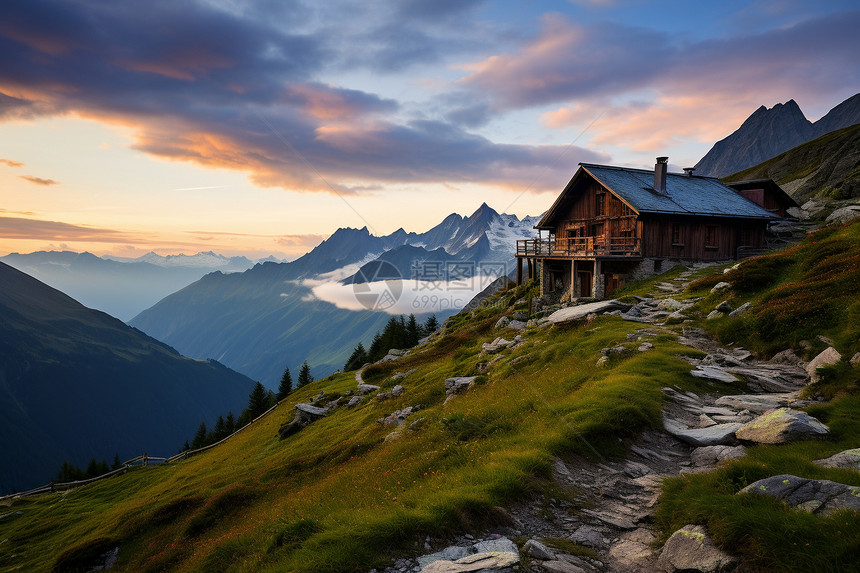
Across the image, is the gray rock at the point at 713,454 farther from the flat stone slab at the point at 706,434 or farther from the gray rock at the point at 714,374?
the gray rock at the point at 714,374

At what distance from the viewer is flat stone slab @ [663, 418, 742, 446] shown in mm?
10914

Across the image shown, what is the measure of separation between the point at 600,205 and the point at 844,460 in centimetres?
4298

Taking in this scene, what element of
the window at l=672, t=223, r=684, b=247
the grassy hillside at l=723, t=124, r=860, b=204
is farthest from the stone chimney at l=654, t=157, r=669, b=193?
the grassy hillside at l=723, t=124, r=860, b=204

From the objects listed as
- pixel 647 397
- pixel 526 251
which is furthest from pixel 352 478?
pixel 526 251

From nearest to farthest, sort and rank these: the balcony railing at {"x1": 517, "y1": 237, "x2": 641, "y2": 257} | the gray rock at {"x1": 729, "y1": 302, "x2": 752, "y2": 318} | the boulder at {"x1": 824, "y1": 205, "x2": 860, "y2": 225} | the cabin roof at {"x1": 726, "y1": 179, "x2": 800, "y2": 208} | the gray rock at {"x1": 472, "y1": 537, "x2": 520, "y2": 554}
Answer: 1. the gray rock at {"x1": 472, "y1": 537, "x2": 520, "y2": 554}
2. the gray rock at {"x1": 729, "y1": 302, "x2": 752, "y2": 318}
3. the balcony railing at {"x1": 517, "y1": 237, "x2": 641, "y2": 257}
4. the boulder at {"x1": 824, "y1": 205, "x2": 860, "y2": 225}
5. the cabin roof at {"x1": 726, "y1": 179, "x2": 800, "y2": 208}

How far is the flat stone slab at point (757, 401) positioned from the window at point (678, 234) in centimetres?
3271

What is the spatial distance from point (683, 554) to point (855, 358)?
11.2m

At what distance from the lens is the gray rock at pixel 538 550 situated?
731cm

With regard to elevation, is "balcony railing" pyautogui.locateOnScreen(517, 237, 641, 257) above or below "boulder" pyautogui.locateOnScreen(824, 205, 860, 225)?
below

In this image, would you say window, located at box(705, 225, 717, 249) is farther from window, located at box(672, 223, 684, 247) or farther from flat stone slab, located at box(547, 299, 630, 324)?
flat stone slab, located at box(547, 299, 630, 324)

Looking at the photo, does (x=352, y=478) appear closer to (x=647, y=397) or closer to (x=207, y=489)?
(x=647, y=397)

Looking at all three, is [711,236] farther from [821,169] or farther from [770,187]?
[821,169]

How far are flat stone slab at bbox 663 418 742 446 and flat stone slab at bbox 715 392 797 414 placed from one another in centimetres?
191

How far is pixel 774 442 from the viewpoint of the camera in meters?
9.79
